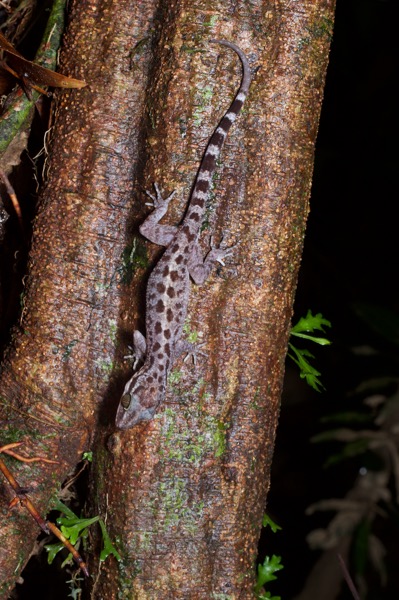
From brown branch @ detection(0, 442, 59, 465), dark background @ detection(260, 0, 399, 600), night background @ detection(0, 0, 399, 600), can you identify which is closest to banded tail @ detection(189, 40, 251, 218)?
brown branch @ detection(0, 442, 59, 465)

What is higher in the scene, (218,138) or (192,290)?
(218,138)

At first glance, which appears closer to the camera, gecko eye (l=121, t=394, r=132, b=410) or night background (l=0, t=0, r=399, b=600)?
gecko eye (l=121, t=394, r=132, b=410)

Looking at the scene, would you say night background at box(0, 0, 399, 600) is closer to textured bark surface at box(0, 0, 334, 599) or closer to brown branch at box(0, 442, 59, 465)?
textured bark surface at box(0, 0, 334, 599)

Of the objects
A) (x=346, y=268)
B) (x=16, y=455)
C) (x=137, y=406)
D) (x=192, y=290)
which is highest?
(x=346, y=268)

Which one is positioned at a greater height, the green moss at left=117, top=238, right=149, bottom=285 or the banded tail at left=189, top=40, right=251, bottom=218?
the banded tail at left=189, top=40, right=251, bottom=218

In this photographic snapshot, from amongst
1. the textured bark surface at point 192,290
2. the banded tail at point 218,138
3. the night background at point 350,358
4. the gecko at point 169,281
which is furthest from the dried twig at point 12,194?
the night background at point 350,358

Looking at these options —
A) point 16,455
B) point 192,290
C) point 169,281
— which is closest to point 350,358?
point 169,281

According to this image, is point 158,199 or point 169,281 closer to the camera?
point 158,199

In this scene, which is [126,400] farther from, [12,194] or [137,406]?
[12,194]
